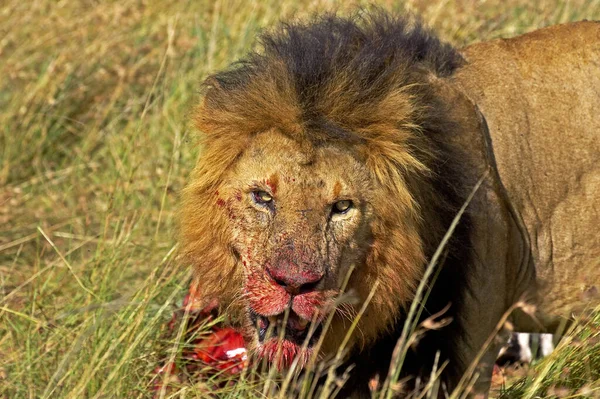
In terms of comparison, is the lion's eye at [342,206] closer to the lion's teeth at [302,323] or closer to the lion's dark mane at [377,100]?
the lion's dark mane at [377,100]

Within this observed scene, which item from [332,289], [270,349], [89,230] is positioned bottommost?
[89,230]

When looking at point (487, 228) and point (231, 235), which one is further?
point (487, 228)

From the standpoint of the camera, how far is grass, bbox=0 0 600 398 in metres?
4.48

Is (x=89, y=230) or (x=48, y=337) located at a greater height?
(x=48, y=337)

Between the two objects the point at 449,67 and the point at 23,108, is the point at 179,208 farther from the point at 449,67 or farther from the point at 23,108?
the point at 23,108

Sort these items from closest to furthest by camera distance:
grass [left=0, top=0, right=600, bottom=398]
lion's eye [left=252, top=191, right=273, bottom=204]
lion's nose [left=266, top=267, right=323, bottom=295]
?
lion's nose [left=266, top=267, right=323, bottom=295] → lion's eye [left=252, top=191, right=273, bottom=204] → grass [left=0, top=0, right=600, bottom=398]

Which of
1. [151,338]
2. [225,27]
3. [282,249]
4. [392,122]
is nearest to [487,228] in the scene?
[392,122]

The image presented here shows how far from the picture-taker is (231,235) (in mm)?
3205

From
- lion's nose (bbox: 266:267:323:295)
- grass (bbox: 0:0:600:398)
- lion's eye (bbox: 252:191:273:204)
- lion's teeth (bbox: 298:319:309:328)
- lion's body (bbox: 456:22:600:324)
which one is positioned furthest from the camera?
grass (bbox: 0:0:600:398)

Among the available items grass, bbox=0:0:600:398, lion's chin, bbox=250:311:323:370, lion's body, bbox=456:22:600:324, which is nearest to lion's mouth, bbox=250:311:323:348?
lion's chin, bbox=250:311:323:370

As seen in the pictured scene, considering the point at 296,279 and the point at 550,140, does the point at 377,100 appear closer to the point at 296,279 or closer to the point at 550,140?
the point at 296,279

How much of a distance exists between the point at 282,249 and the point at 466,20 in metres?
3.37

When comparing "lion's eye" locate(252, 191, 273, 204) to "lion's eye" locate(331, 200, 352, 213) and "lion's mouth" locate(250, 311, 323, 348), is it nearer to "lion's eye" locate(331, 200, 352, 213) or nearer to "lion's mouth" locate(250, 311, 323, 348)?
"lion's eye" locate(331, 200, 352, 213)

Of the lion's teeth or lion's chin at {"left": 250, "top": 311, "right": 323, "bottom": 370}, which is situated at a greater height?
the lion's teeth
